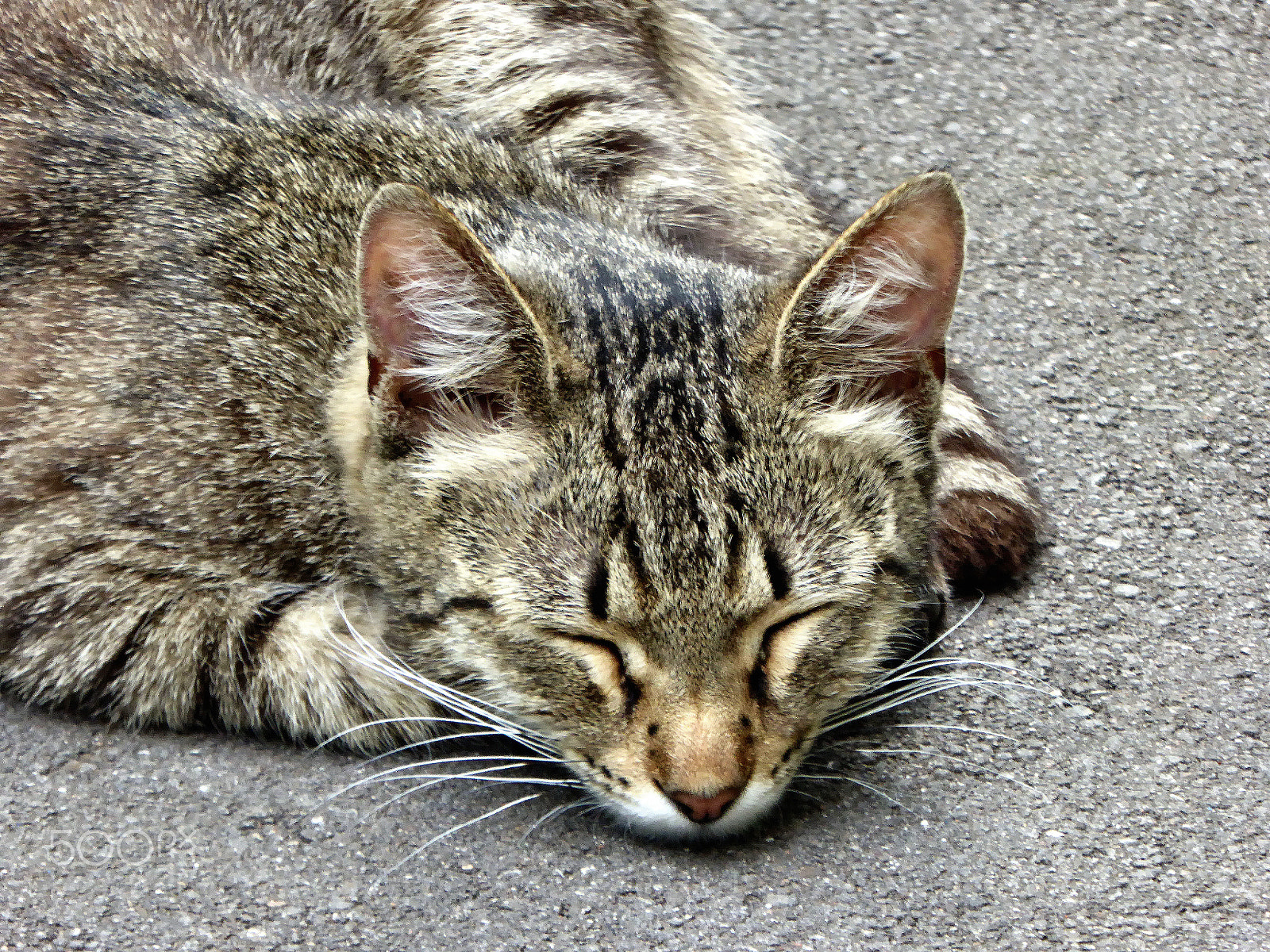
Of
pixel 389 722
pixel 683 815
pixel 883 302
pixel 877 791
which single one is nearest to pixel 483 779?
pixel 389 722

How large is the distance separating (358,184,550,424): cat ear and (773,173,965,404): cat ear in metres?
0.48

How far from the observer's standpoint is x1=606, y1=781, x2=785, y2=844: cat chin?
2.62 metres

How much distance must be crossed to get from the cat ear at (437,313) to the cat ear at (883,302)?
48cm

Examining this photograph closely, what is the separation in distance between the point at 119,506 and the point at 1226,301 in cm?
298

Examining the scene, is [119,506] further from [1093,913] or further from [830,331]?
[1093,913]

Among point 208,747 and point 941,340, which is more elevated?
point 941,340

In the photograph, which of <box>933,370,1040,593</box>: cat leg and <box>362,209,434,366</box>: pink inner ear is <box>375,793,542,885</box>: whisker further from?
<box>933,370,1040,593</box>: cat leg

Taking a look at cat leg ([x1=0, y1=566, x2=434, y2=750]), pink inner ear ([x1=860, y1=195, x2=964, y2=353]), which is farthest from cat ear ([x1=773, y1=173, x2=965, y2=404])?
cat leg ([x1=0, y1=566, x2=434, y2=750])

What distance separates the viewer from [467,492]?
9.13ft

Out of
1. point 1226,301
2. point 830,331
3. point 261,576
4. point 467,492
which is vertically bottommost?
point 1226,301

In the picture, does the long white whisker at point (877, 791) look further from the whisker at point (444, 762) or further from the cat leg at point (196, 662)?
the cat leg at point (196, 662)

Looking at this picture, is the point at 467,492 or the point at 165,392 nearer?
the point at 467,492

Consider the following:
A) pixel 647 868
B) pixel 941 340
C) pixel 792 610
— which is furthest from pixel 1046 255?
pixel 647 868

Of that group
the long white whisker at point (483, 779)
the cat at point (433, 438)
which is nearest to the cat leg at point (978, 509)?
the cat at point (433, 438)
